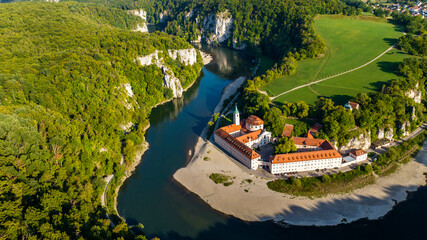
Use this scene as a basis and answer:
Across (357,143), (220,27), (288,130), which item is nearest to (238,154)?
(288,130)

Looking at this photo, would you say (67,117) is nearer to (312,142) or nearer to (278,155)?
(278,155)

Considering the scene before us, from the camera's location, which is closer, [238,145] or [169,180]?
[169,180]

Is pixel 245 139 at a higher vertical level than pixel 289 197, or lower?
higher

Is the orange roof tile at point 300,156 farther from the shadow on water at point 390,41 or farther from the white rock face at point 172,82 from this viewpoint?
the shadow on water at point 390,41

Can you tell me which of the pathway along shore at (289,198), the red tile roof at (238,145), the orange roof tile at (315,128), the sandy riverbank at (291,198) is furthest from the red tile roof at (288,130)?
the sandy riverbank at (291,198)

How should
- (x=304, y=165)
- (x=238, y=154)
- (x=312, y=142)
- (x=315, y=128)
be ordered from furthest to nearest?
(x=315, y=128) → (x=312, y=142) → (x=238, y=154) → (x=304, y=165)

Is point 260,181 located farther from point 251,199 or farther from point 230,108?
point 230,108

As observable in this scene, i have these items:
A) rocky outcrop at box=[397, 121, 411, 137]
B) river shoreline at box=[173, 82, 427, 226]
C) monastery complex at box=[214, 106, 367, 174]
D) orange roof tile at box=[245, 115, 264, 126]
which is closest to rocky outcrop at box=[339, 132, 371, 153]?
monastery complex at box=[214, 106, 367, 174]
